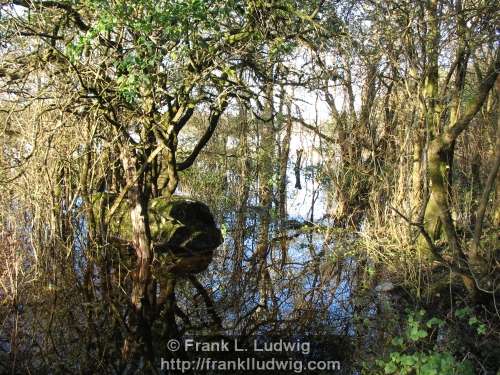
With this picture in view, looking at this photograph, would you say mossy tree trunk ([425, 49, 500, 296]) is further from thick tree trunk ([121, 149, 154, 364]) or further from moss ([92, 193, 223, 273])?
moss ([92, 193, 223, 273])

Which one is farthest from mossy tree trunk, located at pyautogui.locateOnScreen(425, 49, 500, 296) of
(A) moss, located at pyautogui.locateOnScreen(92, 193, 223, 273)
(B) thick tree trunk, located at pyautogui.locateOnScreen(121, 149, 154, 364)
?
(A) moss, located at pyautogui.locateOnScreen(92, 193, 223, 273)

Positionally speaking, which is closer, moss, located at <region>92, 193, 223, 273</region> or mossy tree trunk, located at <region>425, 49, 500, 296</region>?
mossy tree trunk, located at <region>425, 49, 500, 296</region>

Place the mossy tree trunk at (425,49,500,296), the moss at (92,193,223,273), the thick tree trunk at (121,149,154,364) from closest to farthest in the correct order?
the mossy tree trunk at (425,49,500,296) → the thick tree trunk at (121,149,154,364) → the moss at (92,193,223,273)

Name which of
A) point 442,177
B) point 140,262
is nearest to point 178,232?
point 140,262

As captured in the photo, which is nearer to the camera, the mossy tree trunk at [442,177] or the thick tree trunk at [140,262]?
the mossy tree trunk at [442,177]

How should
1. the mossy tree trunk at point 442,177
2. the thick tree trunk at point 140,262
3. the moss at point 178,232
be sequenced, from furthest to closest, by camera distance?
the moss at point 178,232
the thick tree trunk at point 140,262
the mossy tree trunk at point 442,177

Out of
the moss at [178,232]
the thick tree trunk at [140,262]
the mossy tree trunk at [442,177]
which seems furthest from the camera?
the moss at [178,232]

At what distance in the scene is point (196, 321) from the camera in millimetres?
5621

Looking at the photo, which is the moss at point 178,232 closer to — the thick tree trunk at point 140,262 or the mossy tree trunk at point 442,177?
the thick tree trunk at point 140,262

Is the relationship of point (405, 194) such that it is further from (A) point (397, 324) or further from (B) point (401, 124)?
(A) point (397, 324)

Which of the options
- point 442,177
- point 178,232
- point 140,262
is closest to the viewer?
point 140,262

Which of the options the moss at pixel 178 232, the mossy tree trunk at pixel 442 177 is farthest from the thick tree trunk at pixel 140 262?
the mossy tree trunk at pixel 442 177

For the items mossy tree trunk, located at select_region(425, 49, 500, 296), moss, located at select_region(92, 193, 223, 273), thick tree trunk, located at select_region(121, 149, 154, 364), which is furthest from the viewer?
moss, located at select_region(92, 193, 223, 273)

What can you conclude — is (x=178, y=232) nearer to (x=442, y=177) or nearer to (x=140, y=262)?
(x=140, y=262)
